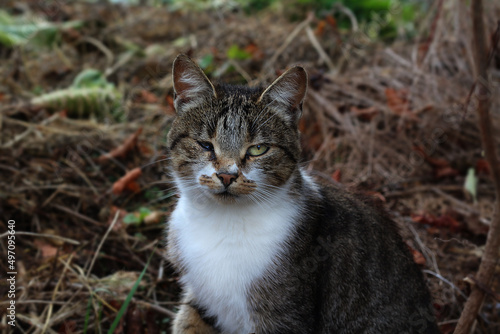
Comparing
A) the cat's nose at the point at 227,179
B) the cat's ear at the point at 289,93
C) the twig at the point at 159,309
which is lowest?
the twig at the point at 159,309

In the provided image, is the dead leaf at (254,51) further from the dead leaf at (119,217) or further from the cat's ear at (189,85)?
the cat's ear at (189,85)

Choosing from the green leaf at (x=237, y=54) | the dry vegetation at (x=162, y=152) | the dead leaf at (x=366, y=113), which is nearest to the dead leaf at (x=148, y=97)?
the dry vegetation at (x=162, y=152)

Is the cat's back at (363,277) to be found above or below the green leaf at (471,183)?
above

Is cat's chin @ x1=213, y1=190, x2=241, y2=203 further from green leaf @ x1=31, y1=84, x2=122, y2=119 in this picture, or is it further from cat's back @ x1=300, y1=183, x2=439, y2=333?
green leaf @ x1=31, y1=84, x2=122, y2=119

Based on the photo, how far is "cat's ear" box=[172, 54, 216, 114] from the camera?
2590 mm

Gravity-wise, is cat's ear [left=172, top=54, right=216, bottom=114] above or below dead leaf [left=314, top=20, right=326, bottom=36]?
above

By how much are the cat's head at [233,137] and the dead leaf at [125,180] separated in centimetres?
124

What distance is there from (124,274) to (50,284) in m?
0.49

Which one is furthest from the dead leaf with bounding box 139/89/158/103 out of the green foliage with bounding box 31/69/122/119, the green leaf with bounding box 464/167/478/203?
the green leaf with bounding box 464/167/478/203

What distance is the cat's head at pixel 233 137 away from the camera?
2.42 meters

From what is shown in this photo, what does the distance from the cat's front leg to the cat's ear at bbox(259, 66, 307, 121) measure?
1.30m

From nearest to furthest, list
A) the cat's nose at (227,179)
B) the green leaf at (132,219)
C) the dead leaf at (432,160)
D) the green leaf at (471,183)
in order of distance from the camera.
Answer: the cat's nose at (227,179) → the green leaf at (132,219) → the green leaf at (471,183) → the dead leaf at (432,160)

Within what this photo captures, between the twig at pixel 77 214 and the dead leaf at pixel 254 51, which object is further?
the dead leaf at pixel 254 51

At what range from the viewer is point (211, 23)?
7117mm
